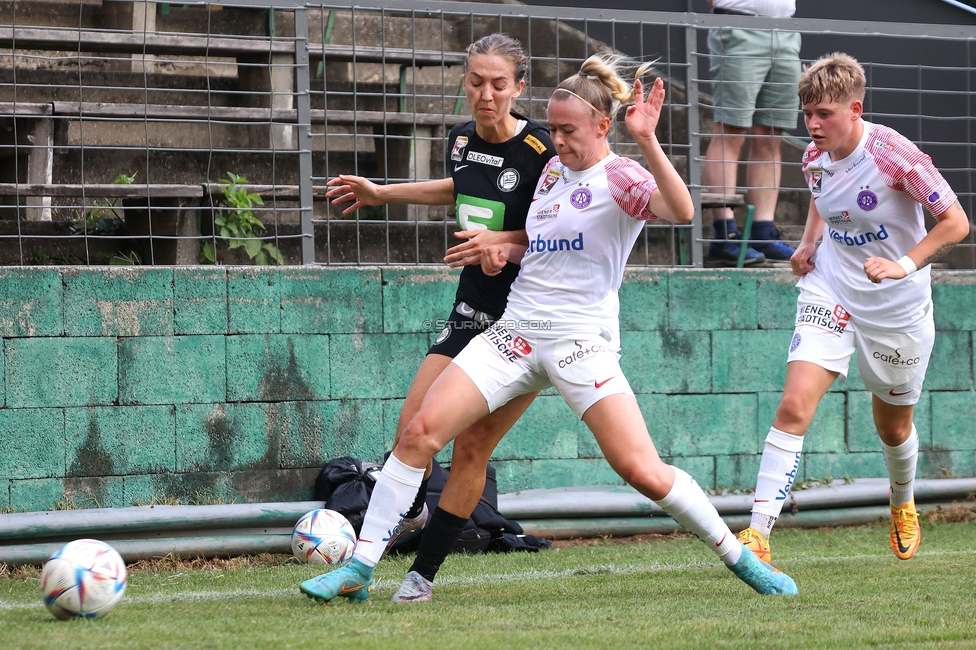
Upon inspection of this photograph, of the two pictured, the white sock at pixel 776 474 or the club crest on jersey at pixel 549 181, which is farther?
the white sock at pixel 776 474

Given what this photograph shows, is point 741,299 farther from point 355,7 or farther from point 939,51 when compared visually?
point 355,7

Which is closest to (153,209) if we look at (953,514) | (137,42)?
(137,42)

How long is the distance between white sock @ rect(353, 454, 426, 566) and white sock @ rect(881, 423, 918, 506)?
2709 millimetres

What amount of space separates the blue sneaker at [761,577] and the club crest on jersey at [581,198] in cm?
150

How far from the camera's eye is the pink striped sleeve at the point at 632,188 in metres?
4.33

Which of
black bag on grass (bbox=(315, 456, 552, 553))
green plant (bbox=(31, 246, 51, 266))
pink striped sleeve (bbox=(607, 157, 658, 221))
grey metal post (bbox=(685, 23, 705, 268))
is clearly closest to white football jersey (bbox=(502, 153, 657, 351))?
pink striped sleeve (bbox=(607, 157, 658, 221))

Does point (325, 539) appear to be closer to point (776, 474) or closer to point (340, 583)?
point (340, 583)

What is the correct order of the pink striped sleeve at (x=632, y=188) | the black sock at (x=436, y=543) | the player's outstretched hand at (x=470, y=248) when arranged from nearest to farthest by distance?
1. the pink striped sleeve at (x=632, y=188)
2. the player's outstretched hand at (x=470, y=248)
3. the black sock at (x=436, y=543)

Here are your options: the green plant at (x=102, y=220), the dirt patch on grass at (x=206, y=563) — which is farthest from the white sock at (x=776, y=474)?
the green plant at (x=102, y=220)

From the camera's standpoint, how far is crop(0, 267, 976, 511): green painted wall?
6.44m

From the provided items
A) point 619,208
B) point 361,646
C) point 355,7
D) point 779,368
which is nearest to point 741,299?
point 779,368

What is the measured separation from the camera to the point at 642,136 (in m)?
4.18

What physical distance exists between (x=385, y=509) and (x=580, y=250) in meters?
1.24

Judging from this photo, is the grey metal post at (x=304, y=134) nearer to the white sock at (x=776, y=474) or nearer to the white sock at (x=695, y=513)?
the white sock at (x=776, y=474)
